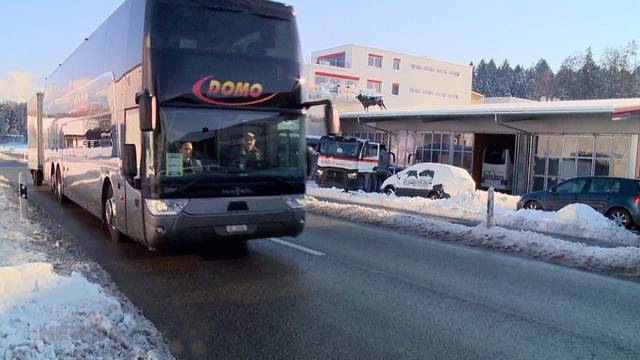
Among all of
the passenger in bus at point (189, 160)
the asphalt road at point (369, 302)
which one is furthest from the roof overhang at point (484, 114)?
the passenger in bus at point (189, 160)

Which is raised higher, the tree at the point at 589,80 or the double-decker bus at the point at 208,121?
the tree at the point at 589,80

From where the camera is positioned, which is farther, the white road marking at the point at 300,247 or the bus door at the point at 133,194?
the white road marking at the point at 300,247

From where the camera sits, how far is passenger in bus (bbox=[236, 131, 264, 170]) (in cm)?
761

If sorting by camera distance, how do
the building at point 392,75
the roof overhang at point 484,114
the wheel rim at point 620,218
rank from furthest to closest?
1. the building at point 392,75
2. the roof overhang at point 484,114
3. the wheel rim at point 620,218

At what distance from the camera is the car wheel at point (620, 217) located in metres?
14.9

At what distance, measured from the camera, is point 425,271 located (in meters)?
8.27

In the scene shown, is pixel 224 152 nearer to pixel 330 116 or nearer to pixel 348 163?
pixel 330 116

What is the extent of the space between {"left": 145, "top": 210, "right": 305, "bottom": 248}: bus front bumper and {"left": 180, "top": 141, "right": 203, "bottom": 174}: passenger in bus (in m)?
0.60

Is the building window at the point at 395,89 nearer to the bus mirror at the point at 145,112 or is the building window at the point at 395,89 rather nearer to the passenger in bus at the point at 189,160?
the passenger in bus at the point at 189,160

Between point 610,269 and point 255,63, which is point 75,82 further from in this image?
point 610,269

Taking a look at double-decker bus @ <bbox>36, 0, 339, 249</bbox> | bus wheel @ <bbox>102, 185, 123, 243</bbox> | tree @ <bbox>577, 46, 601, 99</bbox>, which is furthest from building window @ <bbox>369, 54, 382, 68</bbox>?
double-decker bus @ <bbox>36, 0, 339, 249</bbox>

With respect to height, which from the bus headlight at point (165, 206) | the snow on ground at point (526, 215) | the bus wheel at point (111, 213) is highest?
the bus headlight at point (165, 206)

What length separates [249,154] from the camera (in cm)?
766

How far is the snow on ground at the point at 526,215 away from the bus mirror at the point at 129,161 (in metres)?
10.4
